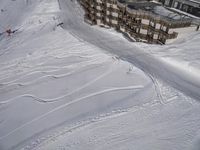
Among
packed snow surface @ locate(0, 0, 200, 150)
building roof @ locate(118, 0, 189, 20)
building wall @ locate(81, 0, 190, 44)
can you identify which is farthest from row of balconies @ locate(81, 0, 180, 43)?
packed snow surface @ locate(0, 0, 200, 150)

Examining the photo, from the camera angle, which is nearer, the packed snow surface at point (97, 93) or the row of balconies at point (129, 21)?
the packed snow surface at point (97, 93)

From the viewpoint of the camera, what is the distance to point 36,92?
120ft

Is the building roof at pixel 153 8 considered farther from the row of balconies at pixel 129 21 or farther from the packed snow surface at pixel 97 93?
the packed snow surface at pixel 97 93

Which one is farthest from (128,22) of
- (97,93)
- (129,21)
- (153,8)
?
(97,93)

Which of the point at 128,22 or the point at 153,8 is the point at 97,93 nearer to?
the point at 128,22

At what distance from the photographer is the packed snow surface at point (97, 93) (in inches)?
1045

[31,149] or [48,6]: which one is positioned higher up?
[48,6]

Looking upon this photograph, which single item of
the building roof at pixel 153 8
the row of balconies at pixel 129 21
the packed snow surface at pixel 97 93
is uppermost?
the building roof at pixel 153 8

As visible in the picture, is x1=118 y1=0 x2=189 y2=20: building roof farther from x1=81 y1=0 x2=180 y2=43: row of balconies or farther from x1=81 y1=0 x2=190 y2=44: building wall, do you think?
x1=81 y1=0 x2=180 y2=43: row of balconies

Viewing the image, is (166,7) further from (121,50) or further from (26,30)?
(26,30)

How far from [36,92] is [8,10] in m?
57.4

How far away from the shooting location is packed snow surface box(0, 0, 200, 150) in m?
26.5

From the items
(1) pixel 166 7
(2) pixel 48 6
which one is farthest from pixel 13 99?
(2) pixel 48 6

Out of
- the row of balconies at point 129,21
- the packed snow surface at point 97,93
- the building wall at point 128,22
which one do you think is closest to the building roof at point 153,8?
the building wall at point 128,22
